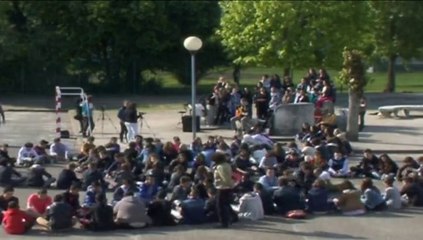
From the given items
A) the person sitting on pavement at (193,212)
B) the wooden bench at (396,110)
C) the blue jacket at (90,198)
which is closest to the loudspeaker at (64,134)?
→ the wooden bench at (396,110)

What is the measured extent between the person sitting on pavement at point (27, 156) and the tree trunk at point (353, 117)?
10992 millimetres

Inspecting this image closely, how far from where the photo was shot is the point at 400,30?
69.9 meters

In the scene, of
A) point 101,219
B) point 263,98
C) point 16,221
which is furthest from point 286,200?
point 263,98

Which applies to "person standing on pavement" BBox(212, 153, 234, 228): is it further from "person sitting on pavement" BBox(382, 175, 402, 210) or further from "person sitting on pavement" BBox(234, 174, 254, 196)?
"person sitting on pavement" BBox(382, 175, 402, 210)

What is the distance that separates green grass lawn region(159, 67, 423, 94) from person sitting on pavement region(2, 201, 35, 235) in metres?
33.9

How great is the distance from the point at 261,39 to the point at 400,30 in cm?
1823

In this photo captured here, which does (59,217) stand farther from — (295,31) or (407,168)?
(295,31)

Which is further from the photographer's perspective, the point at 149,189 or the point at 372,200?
the point at 149,189

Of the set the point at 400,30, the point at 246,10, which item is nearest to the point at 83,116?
the point at 246,10

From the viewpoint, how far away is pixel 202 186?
26250 mm

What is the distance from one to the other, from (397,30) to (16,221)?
48.3 m

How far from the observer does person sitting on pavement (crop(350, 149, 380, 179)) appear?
3216 centimetres

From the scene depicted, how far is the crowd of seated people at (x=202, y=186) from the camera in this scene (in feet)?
81.3

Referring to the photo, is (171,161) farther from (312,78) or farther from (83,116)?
(312,78)
